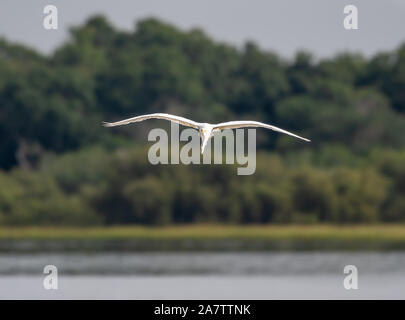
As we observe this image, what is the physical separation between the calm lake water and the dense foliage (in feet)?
28.2

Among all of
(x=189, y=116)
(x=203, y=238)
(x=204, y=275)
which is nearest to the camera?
(x=204, y=275)

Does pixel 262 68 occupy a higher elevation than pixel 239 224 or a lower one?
higher

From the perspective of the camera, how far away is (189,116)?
7625 cm

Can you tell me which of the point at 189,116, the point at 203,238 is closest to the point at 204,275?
the point at 203,238

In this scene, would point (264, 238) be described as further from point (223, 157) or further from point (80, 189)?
point (80, 189)

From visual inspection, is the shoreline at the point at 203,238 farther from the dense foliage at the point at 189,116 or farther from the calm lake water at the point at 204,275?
the calm lake water at the point at 204,275

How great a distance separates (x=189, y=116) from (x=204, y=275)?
35163 mm

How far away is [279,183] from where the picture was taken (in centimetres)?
6100

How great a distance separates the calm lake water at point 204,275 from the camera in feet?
118

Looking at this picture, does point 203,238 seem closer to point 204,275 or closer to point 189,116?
point 204,275

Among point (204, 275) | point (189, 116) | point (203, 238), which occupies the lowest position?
point (204, 275)

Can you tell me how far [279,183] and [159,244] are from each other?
6.44 meters
